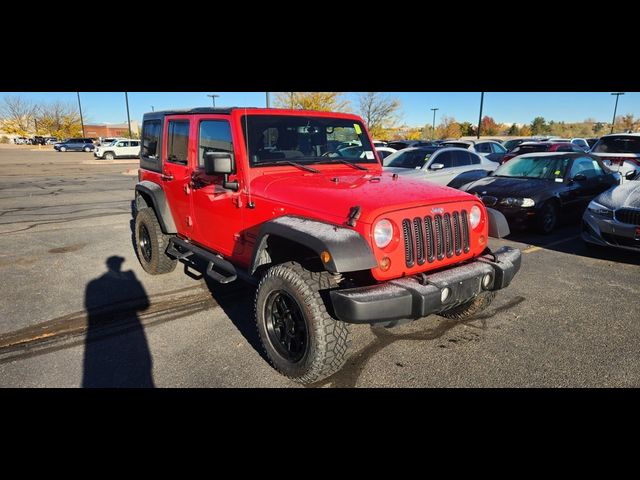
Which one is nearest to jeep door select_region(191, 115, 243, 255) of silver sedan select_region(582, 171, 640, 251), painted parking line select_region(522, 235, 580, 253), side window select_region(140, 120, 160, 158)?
side window select_region(140, 120, 160, 158)

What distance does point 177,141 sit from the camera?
4617 millimetres

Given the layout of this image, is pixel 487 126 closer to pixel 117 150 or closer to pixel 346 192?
pixel 117 150

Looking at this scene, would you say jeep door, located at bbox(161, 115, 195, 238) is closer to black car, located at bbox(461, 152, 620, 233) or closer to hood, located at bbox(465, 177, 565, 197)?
black car, located at bbox(461, 152, 620, 233)

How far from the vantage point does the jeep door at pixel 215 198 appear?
12.3 feet

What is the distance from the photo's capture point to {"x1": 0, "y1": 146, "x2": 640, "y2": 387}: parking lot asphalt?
310 centimetres

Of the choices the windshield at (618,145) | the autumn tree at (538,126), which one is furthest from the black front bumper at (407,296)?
the autumn tree at (538,126)

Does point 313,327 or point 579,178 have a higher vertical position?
point 579,178

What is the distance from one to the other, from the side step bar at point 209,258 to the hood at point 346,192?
0.79 m

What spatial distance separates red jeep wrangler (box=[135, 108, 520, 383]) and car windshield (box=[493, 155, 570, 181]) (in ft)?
17.1

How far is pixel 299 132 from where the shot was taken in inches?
157

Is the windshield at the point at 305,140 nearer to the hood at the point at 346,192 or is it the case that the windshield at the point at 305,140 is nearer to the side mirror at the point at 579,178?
the hood at the point at 346,192

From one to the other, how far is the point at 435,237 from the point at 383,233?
48 cm

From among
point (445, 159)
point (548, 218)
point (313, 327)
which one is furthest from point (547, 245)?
point (313, 327)
